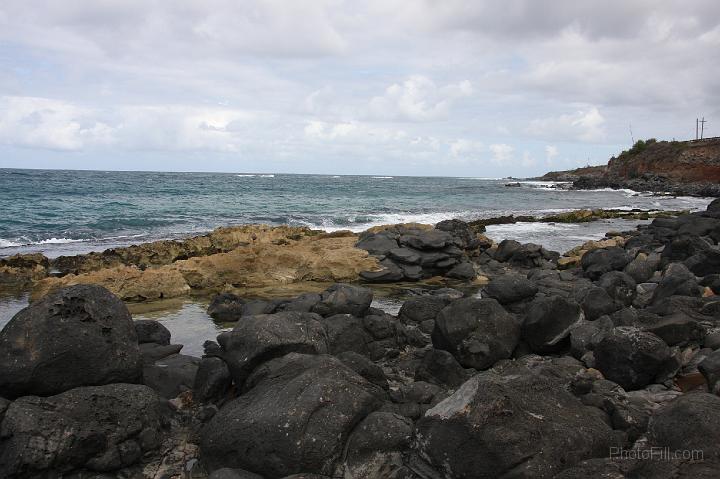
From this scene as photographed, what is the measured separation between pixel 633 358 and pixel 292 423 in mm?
4550

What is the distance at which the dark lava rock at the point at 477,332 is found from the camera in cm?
861

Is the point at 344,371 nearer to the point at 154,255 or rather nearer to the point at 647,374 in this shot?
the point at 647,374

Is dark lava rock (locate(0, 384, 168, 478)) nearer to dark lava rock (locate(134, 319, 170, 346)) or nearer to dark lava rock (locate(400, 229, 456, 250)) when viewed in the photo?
dark lava rock (locate(134, 319, 170, 346))

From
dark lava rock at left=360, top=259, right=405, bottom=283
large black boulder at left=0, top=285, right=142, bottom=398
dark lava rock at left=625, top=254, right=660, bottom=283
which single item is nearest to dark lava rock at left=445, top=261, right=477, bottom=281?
dark lava rock at left=360, top=259, right=405, bottom=283

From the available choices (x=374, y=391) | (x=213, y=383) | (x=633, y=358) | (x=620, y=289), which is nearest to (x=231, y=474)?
(x=374, y=391)

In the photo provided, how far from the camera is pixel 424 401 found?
6.74m

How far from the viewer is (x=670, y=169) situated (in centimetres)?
7300

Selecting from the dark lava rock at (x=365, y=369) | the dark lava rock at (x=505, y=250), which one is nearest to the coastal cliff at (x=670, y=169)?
the dark lava rock at (x=505, y=250)

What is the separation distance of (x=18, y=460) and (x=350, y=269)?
40.1ft

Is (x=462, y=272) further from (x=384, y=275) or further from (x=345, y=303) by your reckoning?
(x=345, y=303)

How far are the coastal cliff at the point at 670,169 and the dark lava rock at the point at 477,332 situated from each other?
54.5 meters

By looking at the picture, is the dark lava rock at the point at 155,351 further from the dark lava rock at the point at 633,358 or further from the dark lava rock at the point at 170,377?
the dark lava rock at the point at 633,358

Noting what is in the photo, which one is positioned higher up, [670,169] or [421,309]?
[670,169]

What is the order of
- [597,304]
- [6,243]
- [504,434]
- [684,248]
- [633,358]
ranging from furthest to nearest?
[6,243] < [684,248] < [597,304] < [633,358] < [504,434]
